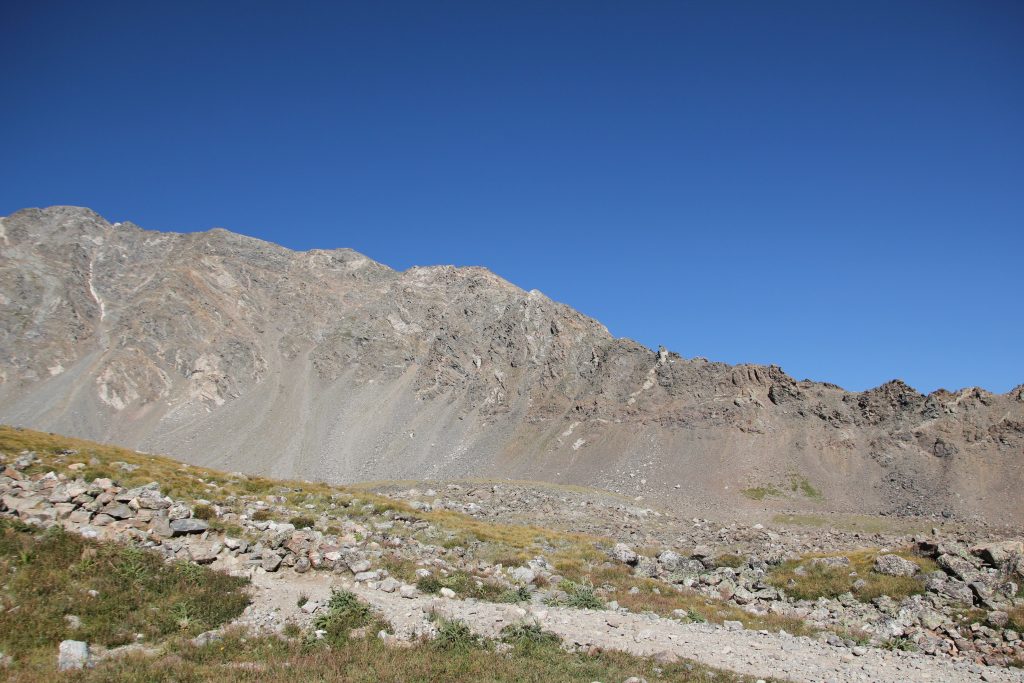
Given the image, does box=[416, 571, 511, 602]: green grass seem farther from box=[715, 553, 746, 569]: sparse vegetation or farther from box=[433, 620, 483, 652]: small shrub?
box=[715, 553, 746, 569]: sparse vegetation

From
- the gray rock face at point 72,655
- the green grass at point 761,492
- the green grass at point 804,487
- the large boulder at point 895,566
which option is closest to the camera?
the gray rock face at point 72,655

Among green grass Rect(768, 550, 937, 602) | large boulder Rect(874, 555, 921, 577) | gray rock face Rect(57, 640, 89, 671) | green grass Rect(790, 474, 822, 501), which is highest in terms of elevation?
green grass Rect(790, 474, 822, 501)

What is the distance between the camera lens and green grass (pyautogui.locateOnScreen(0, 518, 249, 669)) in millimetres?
13742

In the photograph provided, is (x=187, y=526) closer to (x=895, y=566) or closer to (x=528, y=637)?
(x=528, y=637)

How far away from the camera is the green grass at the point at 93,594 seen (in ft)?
45.1

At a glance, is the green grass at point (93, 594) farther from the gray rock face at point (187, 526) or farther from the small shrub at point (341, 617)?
the small shrub at point (341, 617)

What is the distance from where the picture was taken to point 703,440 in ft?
341

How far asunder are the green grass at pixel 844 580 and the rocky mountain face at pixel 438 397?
56.5m

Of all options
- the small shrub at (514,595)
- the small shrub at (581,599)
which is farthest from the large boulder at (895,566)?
the small shrub at (514,595)

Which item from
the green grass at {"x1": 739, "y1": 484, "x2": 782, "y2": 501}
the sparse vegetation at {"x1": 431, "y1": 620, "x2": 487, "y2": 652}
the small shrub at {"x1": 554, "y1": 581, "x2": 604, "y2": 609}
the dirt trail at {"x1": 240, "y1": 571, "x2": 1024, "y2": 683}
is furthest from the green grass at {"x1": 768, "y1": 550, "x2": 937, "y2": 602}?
the green grass at {"x1": 739, "y1": 484, "x2": 782, "y2": 501}

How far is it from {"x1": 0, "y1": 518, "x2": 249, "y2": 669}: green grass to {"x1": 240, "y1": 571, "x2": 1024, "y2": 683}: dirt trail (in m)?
1.38

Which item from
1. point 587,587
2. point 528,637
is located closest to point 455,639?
point 528,637

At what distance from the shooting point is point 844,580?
26078mm

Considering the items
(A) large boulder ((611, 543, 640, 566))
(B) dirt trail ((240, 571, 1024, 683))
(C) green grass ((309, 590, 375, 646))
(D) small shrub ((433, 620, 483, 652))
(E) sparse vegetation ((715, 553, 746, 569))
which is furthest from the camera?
(E) sparse vegetation ((715, 553, 746, 569))
